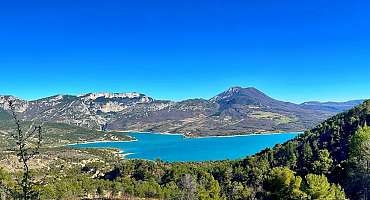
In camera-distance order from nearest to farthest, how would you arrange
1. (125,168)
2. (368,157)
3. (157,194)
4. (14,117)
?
1. (14,117)
2. (368,157)
3. (157,194)
4. (125,168)

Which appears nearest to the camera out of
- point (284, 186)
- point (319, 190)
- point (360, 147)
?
point (319, 190)

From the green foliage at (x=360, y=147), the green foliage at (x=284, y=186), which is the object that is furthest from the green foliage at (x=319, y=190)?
the green foliage at (x=360, y=147)

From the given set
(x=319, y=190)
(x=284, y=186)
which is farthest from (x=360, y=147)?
(x=284, y=186)

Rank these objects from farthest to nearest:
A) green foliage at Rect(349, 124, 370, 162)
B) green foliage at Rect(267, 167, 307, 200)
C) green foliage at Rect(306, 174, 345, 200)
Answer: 1. green foliage at Rect(349, 124, 370, 162)
2. green foliage at Rect(267, 167, 307, 200)
3. green foliage at Rect(306, 174, 345, 200)

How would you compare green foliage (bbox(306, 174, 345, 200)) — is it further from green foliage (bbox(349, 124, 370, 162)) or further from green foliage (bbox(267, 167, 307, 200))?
green foliage (bbox(349, 124, 370, 162))

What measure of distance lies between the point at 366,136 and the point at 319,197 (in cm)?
1998

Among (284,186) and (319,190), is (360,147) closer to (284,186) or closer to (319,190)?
(319,190)

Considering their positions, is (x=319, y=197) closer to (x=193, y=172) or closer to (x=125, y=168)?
(x=193, y=172)

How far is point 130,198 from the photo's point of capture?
84.8m

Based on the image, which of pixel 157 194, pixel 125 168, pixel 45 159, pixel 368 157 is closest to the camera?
pixel 368 157

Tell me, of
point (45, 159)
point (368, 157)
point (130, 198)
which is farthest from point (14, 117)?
point (45, 159)

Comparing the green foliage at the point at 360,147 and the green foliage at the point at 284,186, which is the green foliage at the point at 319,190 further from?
the green foliage at the point at 360,147

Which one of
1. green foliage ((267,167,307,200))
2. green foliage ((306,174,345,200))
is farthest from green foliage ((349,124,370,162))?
green foliage ((267,167,307,200))

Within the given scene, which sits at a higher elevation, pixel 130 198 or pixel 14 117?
pixel 14 117
